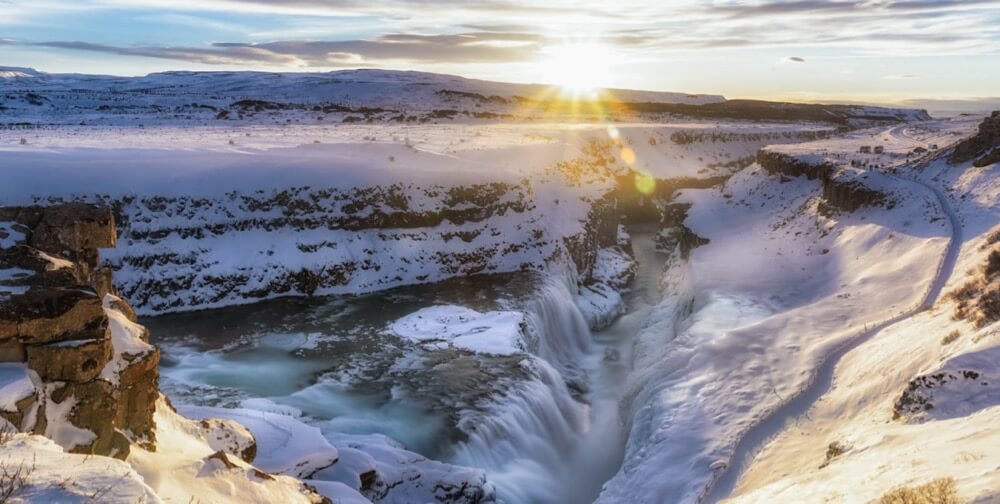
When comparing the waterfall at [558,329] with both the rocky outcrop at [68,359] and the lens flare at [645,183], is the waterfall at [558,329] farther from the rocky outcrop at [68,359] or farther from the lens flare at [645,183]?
the lens flare at [645,183]

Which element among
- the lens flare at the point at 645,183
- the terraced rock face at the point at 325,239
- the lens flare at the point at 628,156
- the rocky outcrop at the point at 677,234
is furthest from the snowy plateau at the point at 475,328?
the lens flare at the point at 628,156

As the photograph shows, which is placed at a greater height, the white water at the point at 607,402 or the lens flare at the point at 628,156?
the lens flare at the point at 628,156

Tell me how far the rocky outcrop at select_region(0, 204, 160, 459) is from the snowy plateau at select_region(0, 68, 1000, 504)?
0.05 metres

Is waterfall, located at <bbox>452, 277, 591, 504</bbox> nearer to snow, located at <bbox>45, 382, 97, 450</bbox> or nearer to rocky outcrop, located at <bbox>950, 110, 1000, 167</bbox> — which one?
snow, located at <bbox>45, 382, 97, 450</bbox>

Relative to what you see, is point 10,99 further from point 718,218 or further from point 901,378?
point 901,378

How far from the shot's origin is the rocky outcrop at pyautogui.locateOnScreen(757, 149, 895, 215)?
146ft

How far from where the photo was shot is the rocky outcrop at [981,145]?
44438 millimetres

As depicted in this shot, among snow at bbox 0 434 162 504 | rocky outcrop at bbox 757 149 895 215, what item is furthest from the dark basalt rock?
rocky outcrop at bbox 757 149 895 215

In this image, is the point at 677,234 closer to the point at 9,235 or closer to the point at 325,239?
the point at 325,239

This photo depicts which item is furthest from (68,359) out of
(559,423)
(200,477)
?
(559,423)

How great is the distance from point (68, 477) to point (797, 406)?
2147 centimetres

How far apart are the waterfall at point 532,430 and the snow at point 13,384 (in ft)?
43.2

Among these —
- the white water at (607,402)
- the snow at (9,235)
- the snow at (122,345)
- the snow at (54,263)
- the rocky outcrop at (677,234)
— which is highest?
the snow at (9,235)

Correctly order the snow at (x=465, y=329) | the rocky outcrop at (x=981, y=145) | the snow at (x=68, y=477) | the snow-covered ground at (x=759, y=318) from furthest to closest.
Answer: the rocky outcrop at (x=981, y=145) < the snow at (x=465, y=329) < the snow-covered ground at (x=759, y=318) < the snow at (x=68, y=477)
